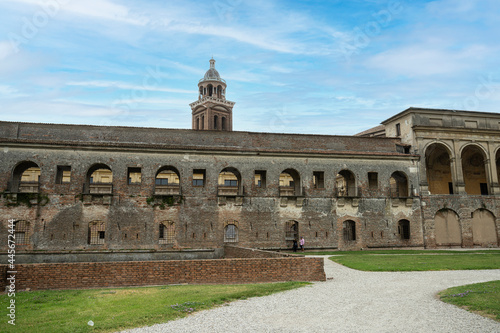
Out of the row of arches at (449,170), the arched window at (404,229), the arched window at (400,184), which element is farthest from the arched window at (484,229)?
the arched window at (400,184)

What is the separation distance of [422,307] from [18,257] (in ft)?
54.6

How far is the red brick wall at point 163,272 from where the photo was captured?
465 inches

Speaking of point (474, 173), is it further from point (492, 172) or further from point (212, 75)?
point (212, 75)

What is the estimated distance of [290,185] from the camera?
4322 cm

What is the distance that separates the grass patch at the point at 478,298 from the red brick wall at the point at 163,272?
4368 mm

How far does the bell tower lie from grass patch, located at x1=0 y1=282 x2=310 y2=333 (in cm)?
5660

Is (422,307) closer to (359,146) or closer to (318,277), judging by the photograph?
(318,277)

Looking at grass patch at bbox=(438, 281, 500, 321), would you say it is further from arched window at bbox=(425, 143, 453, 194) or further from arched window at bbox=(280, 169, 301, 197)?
arched window at bbox=(425, 143, 453, 194)

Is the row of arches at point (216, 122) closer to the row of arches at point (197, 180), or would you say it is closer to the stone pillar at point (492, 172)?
the row of arches at point (197, 180)

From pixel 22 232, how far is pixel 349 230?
80.9 ft

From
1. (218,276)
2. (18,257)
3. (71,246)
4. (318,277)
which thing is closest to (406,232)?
(318,277)

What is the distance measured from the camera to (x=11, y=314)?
8.42 meters

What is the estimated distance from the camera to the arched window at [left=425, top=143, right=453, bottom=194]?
1501 inches

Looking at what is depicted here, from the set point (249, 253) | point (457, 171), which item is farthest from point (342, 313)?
point (457, 171)
